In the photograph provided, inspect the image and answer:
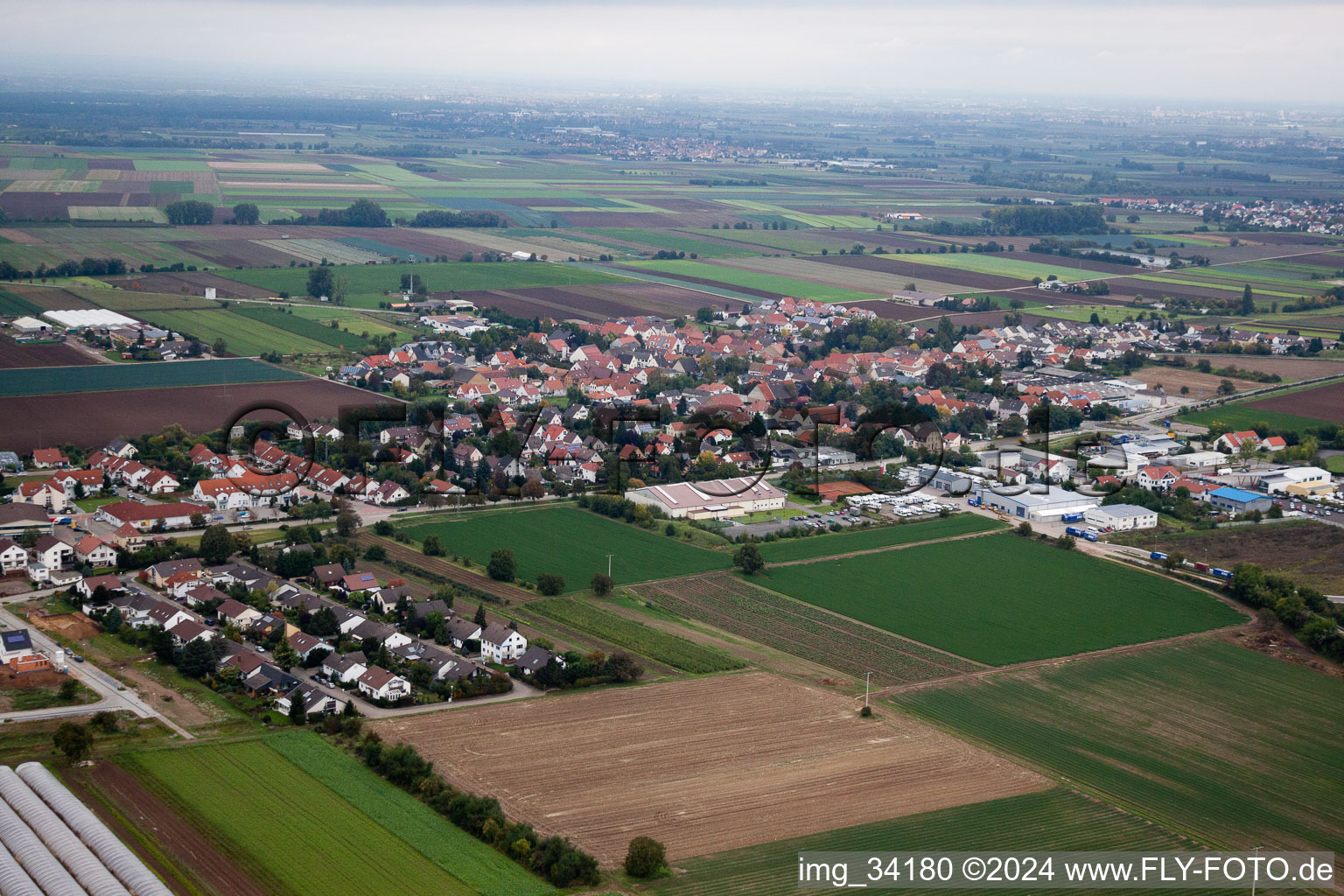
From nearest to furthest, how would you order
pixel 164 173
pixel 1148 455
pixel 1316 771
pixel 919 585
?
pixel 1316 771 < pixel 919 585 < pixel 1148 455 < pixel 164 173

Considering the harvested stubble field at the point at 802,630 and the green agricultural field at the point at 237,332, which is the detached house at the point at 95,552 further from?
the green agricultural field at the point at 237,332

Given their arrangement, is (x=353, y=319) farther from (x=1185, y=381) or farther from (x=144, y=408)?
(x=1185, y=381)

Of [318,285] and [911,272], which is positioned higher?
[318,285]

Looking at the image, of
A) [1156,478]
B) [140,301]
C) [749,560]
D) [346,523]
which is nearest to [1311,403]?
[1156,478]

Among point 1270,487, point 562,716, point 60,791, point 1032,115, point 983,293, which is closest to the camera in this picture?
point 60,791

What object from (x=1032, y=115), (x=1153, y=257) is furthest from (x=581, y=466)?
(x=1032, y=115)

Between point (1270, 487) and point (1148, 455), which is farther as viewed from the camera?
point (1148, 455)

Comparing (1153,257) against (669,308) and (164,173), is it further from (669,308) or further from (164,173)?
(164,173)

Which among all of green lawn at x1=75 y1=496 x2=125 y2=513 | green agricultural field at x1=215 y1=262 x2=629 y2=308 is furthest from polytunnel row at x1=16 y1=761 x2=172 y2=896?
green agricultural field at x1=215 y1=262 x2=629 y2=308
